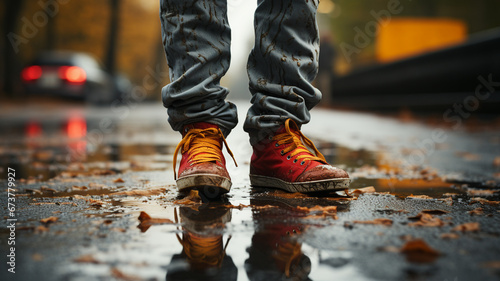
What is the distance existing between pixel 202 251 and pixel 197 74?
1.11m

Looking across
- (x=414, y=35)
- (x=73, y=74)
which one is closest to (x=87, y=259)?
A: (x=73, y=74)

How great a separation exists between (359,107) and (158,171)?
15052 millimetres

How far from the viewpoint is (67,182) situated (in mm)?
2566

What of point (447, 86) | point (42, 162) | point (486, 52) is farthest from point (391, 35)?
point (42, 162)

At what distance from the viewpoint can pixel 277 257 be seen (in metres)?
1.24

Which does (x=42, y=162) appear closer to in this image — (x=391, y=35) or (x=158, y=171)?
(x=158, y=171)

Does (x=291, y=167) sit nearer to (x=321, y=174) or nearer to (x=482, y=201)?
(x=321, y=174)

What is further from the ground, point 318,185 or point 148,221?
point 318,185

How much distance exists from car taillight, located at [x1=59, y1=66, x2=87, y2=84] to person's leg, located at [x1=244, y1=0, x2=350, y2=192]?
15382 millimetres

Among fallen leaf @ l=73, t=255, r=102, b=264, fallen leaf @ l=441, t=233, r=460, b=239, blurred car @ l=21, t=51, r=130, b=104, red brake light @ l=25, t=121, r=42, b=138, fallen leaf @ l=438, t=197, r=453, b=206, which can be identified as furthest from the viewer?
blurred car @ l=21, t=51, r=130, b=104

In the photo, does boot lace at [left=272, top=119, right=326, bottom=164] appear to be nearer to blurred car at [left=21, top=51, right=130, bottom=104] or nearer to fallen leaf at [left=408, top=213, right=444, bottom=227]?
fallen leaf at [left=408, top=213, right=444, bottom=227]

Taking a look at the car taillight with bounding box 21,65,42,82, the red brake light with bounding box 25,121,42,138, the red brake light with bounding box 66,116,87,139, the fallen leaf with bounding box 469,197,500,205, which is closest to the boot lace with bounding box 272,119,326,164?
the fallen leaf with bounding box 469,197,500,205

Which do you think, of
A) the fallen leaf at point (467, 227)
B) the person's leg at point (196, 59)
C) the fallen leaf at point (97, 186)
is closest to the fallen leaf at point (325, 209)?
the fallen leaf at point (467, 227)

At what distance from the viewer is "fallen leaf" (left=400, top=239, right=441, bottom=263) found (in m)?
1.19
